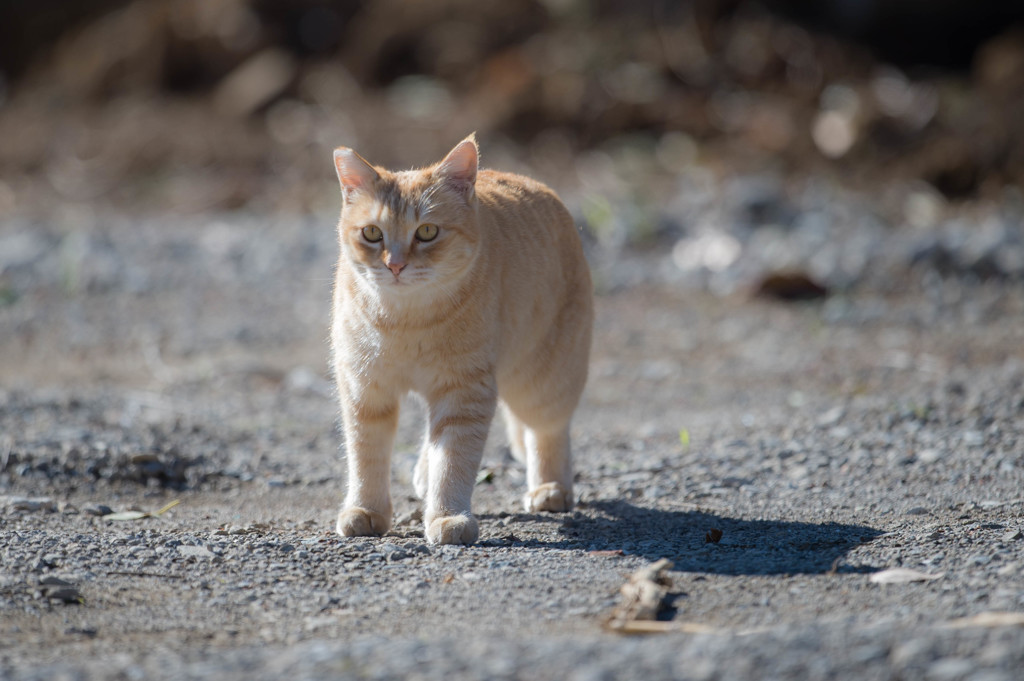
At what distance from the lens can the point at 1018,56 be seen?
1313 cm

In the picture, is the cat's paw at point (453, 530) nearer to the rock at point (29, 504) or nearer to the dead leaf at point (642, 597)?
the dead leaf at point (642, 597)

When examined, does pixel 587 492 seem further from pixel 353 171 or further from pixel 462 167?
pixel 353 171

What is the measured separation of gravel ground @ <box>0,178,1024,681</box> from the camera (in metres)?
2.59

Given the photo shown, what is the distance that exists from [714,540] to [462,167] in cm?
159

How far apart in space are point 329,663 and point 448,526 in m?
1.12

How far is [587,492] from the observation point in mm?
4590

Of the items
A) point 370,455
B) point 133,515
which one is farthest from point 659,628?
point 133,515

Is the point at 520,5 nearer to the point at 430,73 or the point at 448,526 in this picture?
the point at 430,73

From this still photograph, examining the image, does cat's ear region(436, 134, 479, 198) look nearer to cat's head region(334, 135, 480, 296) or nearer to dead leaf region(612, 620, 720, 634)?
cat's head region(334, 135, 480, 296)

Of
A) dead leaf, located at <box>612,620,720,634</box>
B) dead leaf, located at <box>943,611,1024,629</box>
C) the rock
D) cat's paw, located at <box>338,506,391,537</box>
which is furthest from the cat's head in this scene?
dead leaf, located at <box>943,611,1024,629</box>

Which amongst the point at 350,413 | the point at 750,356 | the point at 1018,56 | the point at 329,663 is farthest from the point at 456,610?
the point at 1018,56

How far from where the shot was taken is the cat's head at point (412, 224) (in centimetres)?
367

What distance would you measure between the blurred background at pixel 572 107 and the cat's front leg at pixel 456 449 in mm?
6091

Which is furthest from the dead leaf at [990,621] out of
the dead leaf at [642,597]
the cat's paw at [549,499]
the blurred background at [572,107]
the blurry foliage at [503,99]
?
the blurry foliage at [503,99]
